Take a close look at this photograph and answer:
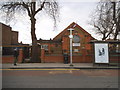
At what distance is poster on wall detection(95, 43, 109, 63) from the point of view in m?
14.1

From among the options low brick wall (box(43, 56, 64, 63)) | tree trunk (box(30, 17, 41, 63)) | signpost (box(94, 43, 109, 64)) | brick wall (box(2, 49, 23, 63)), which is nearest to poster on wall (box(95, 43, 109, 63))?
signpost (box(94, 43, 109, 64))

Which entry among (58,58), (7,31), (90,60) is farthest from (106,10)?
(7,31)

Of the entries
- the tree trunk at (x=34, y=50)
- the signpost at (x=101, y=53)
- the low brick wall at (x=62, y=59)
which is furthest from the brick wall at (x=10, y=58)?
the signpost at (x=101, y=53)

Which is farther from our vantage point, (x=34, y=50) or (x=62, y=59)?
(x=34, y=50)

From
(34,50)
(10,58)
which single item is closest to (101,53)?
(34,50)

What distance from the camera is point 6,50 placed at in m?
18.3

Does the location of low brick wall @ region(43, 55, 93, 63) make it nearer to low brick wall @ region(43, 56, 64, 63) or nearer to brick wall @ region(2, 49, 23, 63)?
low brick wall @ region(43, 56, 64, 63)

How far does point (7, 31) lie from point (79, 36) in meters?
21.1

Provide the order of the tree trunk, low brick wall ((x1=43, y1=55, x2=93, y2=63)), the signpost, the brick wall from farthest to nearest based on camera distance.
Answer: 1. the tree trunk
2. low brick wall ((x1=43, y1=55, x2=93, y2=63))
3. the brick wall
4. the signpost

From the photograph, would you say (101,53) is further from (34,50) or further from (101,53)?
(34,50)

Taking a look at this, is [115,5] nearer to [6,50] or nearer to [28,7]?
[28,7]

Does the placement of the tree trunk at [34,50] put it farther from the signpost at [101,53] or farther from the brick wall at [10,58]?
the signpost at [101,53]

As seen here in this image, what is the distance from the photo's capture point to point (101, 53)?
14.1 m

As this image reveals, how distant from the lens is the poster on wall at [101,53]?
46.1 ft
